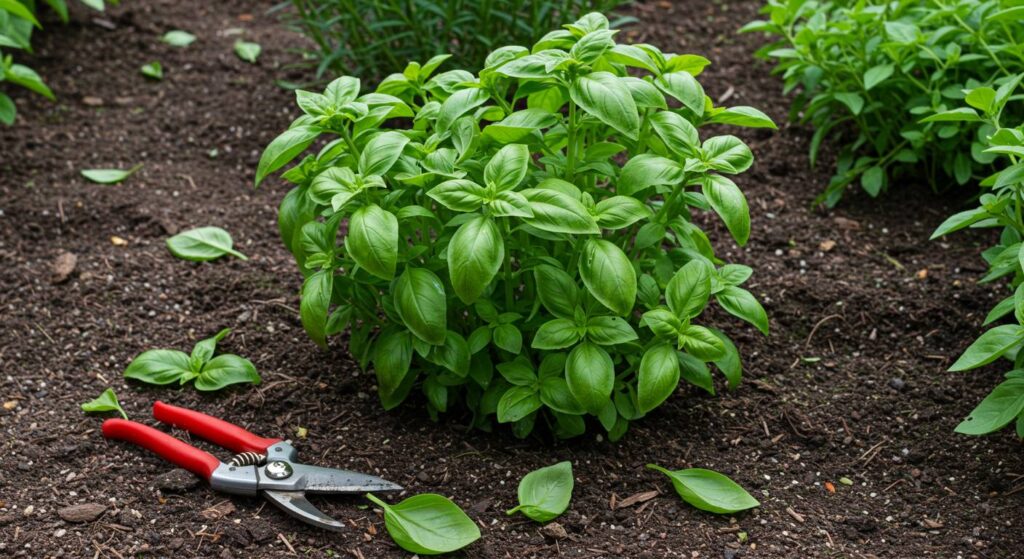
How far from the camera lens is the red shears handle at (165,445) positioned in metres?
2.48

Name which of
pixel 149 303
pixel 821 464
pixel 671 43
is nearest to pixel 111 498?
pixel 149 303

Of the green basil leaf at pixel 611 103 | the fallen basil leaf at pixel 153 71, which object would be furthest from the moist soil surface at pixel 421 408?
the green basil leaf at pixel 611 103

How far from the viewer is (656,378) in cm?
240

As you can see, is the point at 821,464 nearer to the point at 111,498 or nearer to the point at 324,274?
the point at 324,274

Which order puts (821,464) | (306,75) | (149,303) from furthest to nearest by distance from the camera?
(306,75) < (149,303) < (821,464)

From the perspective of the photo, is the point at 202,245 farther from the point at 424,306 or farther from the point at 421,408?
the point at 424,306

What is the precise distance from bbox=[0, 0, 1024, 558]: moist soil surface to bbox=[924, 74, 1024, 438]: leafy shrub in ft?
0.78

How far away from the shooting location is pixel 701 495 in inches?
97.4

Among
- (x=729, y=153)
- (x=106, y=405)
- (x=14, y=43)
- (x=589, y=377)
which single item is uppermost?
(x=729, y=153)

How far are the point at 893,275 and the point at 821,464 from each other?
86 cm

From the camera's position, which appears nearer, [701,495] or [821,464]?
[701,495]

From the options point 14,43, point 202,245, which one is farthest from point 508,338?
point 14,43

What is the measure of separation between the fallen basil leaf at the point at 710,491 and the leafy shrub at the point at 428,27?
1.78 meters

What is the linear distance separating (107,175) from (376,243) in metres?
1.85
